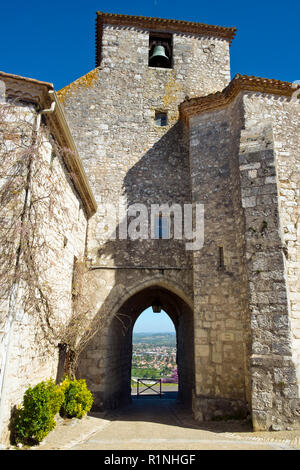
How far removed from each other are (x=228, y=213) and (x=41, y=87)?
16.8ft

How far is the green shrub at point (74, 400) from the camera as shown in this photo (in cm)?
650

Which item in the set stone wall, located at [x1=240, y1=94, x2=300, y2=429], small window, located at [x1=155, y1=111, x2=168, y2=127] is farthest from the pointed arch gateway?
small window, located at [x1=155, y1=111, x2=168, y2=127]

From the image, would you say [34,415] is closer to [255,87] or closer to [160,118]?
[255,87]

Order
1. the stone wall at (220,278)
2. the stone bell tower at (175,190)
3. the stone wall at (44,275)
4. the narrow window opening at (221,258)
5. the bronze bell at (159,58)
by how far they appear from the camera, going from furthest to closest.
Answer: the bronze bell at (159,58), the narrow window opening at (221,258), the stone bell tower at (175,190), the stone wall at (220,278), the stone wall at (44,275)

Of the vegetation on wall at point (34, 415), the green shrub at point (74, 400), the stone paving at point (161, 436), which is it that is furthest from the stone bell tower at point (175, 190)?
the vegetation on wall at point (34, 415)

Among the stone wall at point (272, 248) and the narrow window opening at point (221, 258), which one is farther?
the narrow window opening at point (221, 258)

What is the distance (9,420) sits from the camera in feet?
14.9

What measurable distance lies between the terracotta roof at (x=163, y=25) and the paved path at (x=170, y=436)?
12.5m

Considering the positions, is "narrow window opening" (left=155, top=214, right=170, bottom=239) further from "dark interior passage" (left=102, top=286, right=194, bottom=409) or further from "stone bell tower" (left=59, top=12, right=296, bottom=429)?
"dark interior passage" (left=102, top=286, right=194, bottom=409)

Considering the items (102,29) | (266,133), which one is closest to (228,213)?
(266,133)

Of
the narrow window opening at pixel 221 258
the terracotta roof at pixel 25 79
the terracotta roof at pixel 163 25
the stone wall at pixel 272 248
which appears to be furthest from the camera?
the terracotta roof at pixel 163 25

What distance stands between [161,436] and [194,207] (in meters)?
5.38

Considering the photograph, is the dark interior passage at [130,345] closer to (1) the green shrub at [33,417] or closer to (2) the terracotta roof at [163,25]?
(1) the green shrub at [33,417]
